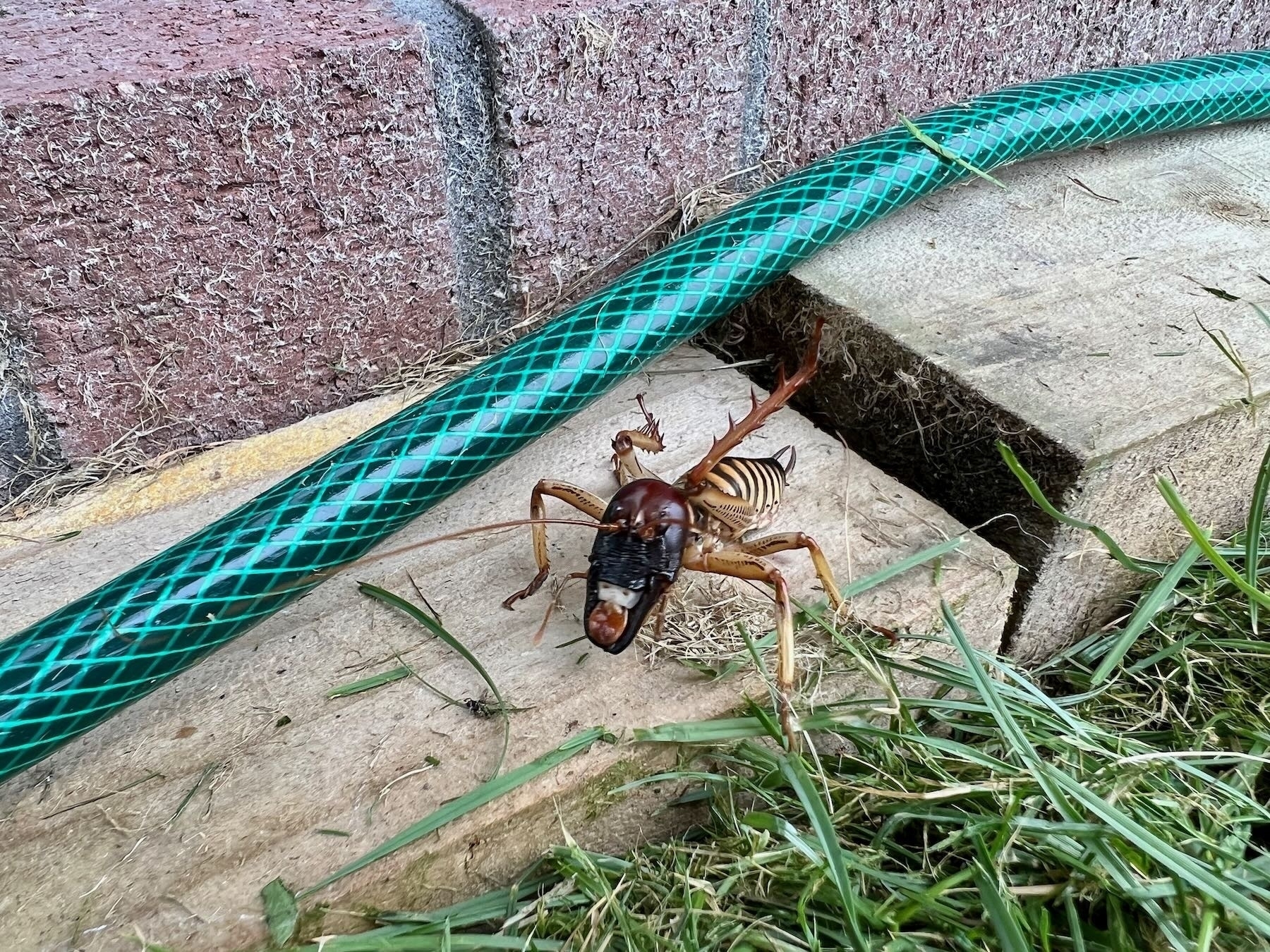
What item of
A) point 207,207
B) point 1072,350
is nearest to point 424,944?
point 207,207

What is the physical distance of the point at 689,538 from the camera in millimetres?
1396

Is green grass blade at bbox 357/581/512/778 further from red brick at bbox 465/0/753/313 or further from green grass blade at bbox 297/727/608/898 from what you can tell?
red brick at bbox 465/0/753/313

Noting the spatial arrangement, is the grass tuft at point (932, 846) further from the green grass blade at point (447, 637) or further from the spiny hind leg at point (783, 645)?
the green grass blade at point (447, 637)

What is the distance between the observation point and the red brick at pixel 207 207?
142 cm

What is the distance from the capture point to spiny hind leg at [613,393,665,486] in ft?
5.18

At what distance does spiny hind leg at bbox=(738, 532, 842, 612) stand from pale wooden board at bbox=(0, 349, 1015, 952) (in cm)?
8

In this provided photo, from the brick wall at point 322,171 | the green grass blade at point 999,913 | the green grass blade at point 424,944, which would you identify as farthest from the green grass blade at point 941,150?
the green grass blade at point 424,944

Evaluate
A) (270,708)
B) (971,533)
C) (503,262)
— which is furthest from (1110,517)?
(270,708)

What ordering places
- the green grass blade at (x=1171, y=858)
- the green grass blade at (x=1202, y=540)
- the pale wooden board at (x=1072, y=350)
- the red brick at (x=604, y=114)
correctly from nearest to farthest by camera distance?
the green grass blade at (x=1171, y=858)
the green grass blade at (x=1202, y=540)
the pale wooden board at (x=1072, y=350)
the red brick at (x=604, y=114)

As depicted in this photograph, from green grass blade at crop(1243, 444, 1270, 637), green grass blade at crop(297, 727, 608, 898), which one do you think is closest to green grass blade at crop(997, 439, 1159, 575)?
green grass blade at crop(1243, 444, 1270, 637)

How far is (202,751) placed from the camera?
1.25m

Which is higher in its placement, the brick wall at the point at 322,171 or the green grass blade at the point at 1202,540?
the brick wall at the point at 322,171

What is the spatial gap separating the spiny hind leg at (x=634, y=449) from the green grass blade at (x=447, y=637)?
403mm

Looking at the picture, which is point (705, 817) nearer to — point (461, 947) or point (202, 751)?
point (461, 947)
